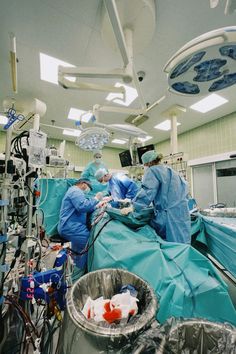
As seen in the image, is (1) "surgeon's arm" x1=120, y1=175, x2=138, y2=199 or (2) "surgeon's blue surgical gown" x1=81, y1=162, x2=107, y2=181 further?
(2) "surgeon's blue surgical gown" x1=81, y1=162, x2=107, y2=181

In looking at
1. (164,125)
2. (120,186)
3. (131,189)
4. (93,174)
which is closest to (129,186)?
(131,189)

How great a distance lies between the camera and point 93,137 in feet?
6.89

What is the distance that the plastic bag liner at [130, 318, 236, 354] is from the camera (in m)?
0.57

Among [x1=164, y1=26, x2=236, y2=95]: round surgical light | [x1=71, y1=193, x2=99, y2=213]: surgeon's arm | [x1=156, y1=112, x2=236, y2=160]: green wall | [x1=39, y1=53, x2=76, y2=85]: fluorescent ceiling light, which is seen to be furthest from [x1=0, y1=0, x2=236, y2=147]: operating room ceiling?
[x1=71, y1=193, x2=99, y2=213]: surgeon's arm

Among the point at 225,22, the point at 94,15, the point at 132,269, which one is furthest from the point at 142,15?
the point at 132,269

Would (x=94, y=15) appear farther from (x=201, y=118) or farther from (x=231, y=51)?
(x=201, y=118)

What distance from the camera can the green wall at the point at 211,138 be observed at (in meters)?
4.15

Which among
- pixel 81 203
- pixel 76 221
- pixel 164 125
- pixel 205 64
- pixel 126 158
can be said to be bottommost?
pixel 76 221

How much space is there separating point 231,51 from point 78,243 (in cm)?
229

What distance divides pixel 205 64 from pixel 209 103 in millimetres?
3245

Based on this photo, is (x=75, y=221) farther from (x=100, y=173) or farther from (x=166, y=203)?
(x=166, y=203)

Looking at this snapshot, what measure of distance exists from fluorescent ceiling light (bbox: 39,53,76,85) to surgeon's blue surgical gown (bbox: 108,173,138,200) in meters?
1.83

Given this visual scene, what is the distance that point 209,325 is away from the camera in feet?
2.15

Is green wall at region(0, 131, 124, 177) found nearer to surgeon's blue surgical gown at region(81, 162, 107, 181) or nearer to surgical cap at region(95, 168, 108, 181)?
surgeon's blue surgical gown at region(81, 162, 107, 181)
